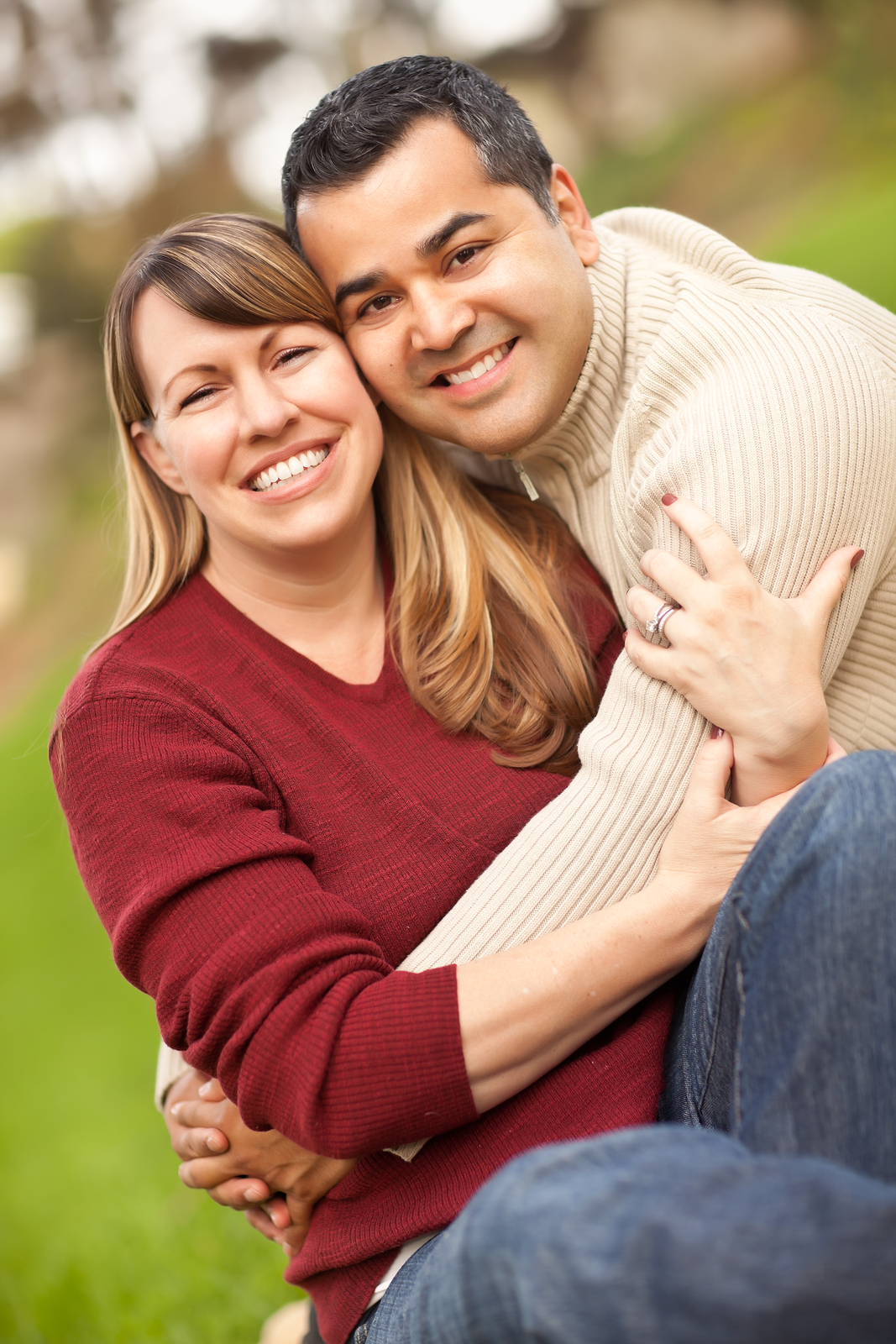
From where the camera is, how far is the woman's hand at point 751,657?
144cm

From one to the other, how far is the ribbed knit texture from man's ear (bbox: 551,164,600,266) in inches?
7.3

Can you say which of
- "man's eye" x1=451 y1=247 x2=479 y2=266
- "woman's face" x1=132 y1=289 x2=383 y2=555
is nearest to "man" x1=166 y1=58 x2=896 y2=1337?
"man's eye" x1=451 y1=247 x2=479 y2=266

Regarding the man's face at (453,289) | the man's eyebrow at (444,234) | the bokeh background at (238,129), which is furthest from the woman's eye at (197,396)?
the bokeh background at (238,129)

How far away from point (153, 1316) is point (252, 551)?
168cm

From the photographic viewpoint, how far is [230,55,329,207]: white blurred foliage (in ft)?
27.2

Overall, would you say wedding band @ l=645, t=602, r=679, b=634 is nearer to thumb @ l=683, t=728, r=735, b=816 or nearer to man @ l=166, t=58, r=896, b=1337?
man @ l=166, t=58, r=896, b=1337

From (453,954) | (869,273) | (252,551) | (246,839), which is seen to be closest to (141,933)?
(246,839)

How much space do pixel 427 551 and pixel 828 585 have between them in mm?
668

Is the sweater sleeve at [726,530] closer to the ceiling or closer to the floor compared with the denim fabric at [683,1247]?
closer to the ceiling

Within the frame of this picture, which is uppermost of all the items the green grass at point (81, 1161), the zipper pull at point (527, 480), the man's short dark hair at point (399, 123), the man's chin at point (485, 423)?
the man's short dark hair at point (399, 123)

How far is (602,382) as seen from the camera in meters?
1.79

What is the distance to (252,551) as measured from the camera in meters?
1.75

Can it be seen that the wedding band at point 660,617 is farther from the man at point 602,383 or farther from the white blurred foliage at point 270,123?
the white blurred foliage at point 270,123

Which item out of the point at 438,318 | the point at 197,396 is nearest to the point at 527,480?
the point at 438,318
